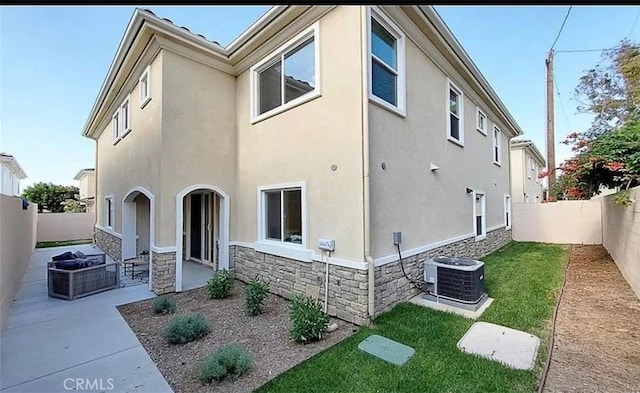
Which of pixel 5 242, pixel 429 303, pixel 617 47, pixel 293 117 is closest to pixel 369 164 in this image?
pixel 293 117

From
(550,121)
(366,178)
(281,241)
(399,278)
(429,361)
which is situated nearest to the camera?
(429,361)

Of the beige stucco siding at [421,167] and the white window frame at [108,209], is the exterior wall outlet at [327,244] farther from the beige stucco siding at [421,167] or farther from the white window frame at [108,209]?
the white window frame at [108,209]

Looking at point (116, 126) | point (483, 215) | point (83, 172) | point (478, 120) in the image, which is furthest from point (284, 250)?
point (83, 172)

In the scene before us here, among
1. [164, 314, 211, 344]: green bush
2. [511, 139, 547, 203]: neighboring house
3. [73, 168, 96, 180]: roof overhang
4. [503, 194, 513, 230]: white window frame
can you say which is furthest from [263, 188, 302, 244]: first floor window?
[73, 168, 96, 180]: roof overhang

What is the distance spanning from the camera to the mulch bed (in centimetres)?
386

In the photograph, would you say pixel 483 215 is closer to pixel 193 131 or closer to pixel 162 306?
pixel 193 131

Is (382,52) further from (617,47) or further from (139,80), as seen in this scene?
(617,47)

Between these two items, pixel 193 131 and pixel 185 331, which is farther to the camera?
pixel 193 131

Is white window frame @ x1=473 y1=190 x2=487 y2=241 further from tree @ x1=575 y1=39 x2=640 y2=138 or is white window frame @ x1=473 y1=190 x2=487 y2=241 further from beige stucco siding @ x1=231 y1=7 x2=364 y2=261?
beige stucco siding @ x1=231 y1=7 x2=364 y2=261

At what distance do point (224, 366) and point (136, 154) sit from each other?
819cm

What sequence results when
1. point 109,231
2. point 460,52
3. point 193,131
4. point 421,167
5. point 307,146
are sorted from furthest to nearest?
1. point 109,231
2. point 460,52
3. point 193,131
4. point 421,167
5. point 307,146

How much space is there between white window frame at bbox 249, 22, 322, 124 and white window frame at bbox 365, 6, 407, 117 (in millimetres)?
1116

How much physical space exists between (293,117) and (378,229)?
10.5 ft

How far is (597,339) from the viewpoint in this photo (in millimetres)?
4684
